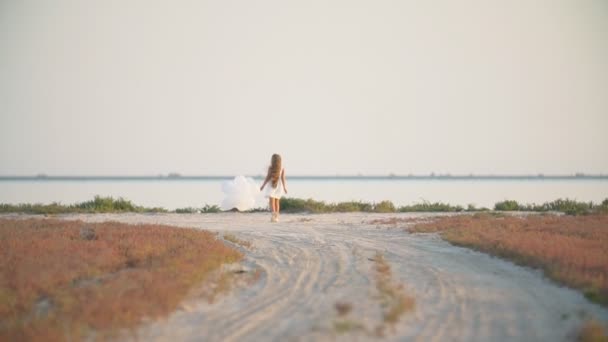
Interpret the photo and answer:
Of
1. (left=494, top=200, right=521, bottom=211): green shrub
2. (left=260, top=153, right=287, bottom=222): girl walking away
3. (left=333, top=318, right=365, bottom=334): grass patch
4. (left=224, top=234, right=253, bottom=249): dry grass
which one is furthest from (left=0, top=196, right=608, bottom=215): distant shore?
(left=333, top=318, right=365, bottom=334): grass patch

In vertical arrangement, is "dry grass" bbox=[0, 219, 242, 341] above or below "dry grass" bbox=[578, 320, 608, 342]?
above

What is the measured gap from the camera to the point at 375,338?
6.89 m

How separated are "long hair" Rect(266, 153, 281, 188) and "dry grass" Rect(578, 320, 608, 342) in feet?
51.1

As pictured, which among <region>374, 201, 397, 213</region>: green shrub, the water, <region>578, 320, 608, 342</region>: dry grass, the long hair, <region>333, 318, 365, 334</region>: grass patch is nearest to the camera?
<region>578, 320, 608, 342</region>: dry grass

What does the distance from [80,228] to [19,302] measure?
26.8ft

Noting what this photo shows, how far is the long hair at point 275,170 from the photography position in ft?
71.3

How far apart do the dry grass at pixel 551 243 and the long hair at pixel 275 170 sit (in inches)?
246

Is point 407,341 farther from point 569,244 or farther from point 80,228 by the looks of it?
point 80,228

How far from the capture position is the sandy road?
23.5 ft

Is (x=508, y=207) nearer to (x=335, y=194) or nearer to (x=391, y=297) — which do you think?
(x=391, y=297)

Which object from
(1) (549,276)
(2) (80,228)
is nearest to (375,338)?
(1) (549,276)

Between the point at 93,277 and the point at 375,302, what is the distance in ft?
16.6

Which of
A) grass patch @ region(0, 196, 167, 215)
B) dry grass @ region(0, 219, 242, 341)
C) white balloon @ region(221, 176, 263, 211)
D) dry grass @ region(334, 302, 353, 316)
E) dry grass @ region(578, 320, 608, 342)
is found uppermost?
white balloon @ region(221, 176, 263, 211)

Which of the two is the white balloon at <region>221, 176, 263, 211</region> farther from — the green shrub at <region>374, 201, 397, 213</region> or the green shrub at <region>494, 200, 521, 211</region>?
the green shrub at <region>494, 200, 521, 211</region>
